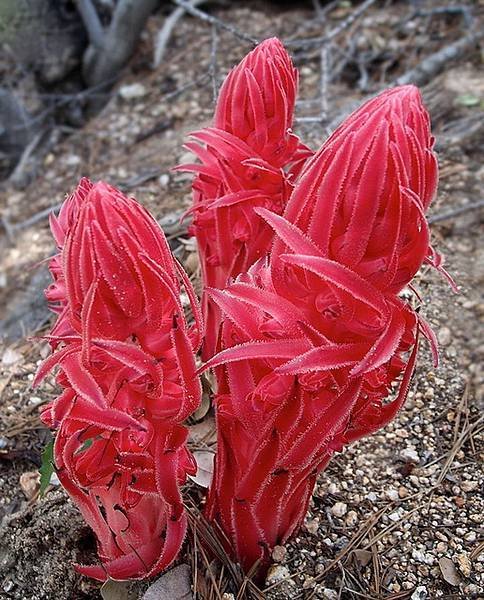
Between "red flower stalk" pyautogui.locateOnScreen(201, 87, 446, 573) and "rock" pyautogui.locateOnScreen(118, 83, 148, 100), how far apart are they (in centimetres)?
372

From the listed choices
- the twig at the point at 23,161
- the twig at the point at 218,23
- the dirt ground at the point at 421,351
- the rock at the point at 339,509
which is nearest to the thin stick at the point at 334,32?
the twig at the point at 218,23

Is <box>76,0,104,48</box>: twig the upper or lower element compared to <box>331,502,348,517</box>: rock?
upper

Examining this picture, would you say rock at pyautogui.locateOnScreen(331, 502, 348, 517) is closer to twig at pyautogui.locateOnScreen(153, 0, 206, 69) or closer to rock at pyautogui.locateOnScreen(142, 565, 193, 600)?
rock at pyautogui.locateOnScreen(142, 565, 193, 600)

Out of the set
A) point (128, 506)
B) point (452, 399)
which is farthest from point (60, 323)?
point (452, 399)

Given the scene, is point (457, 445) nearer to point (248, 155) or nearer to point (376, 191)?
point (248, 155)

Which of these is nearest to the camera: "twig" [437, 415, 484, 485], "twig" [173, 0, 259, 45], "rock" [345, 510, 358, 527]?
"rock" [345, 510, 358, 527]

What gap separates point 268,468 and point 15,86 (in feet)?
14.6

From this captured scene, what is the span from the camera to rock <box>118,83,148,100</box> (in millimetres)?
5152

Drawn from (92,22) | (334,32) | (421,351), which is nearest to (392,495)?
(421,351)

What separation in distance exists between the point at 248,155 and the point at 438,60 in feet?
9.84

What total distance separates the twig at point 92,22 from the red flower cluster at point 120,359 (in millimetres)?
3796

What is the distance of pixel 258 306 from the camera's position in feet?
5.01

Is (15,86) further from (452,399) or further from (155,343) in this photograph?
(155,343)

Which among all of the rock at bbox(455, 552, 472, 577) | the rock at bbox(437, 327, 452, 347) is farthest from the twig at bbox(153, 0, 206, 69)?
the rock at bbox(455, 552, 472, 577)
